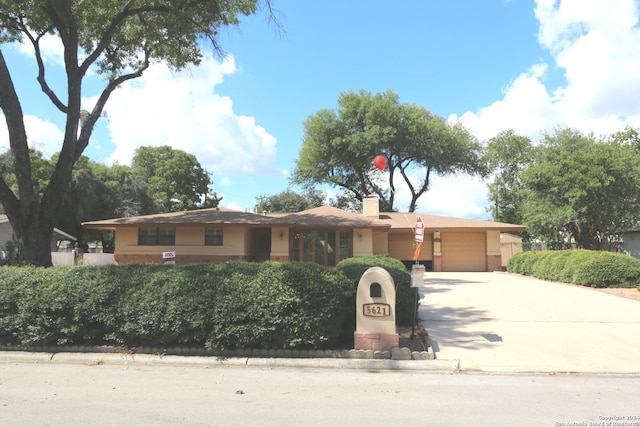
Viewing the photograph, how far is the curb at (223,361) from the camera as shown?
6.70 meters

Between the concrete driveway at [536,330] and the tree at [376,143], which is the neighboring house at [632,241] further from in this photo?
the concrete driveway at [536,330]

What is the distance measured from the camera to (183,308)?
7.07 meters

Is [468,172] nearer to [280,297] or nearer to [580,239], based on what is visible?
[580,239]

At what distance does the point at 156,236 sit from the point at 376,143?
18108 millimetres

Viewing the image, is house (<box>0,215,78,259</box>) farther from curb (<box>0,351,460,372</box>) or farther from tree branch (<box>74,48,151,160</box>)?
curb (<box>0,351,460,372</box>)

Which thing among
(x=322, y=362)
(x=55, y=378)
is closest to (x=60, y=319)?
(x=55, y=378)

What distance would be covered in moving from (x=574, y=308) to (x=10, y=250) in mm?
30373

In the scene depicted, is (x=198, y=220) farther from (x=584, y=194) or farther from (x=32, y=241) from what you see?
(x=584, y=194)

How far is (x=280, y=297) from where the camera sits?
7059 millimetres

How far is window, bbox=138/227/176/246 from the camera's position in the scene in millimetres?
21312

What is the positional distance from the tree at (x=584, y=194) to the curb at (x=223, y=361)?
2147cm

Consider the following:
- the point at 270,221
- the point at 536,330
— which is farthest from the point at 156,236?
the point at 536,330

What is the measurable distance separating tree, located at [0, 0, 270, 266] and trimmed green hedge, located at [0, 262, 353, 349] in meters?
3.47

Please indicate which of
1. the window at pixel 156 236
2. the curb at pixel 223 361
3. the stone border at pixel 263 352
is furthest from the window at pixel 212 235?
the curb at pixel 223 361
